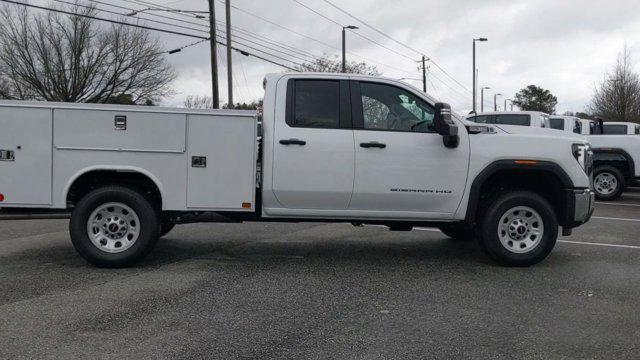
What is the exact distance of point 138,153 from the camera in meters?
6.12

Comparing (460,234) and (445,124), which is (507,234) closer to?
(445,124)

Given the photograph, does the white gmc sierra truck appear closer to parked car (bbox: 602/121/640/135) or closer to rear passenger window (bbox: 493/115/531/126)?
rear passenger window (bbox: 493/115/531/126)

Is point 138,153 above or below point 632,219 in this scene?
above

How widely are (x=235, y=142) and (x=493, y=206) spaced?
2919mm

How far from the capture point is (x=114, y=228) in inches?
247

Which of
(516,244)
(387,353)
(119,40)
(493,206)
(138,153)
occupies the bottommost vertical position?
(387,353)

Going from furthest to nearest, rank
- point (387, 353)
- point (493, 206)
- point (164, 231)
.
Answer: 1. point (164, 231)
2. point (493, 206)
3. point (387, 353)

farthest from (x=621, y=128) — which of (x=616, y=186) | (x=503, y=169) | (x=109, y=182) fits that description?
(x=109, y=182)

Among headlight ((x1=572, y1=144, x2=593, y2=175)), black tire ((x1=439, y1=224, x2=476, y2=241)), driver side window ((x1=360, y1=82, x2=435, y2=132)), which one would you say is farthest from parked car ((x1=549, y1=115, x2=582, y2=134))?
driver side window ((x1=360, y1=82, x2=435, y2=132))

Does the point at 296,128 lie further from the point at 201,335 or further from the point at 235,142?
the point at 201,335

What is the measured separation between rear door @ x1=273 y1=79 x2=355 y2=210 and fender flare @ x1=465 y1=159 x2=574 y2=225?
134 centimetres

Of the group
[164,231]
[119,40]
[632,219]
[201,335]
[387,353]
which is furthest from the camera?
[119,40]

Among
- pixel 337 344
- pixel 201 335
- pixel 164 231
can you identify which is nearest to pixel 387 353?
pixel 337 344

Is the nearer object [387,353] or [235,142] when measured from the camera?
[387,353]
